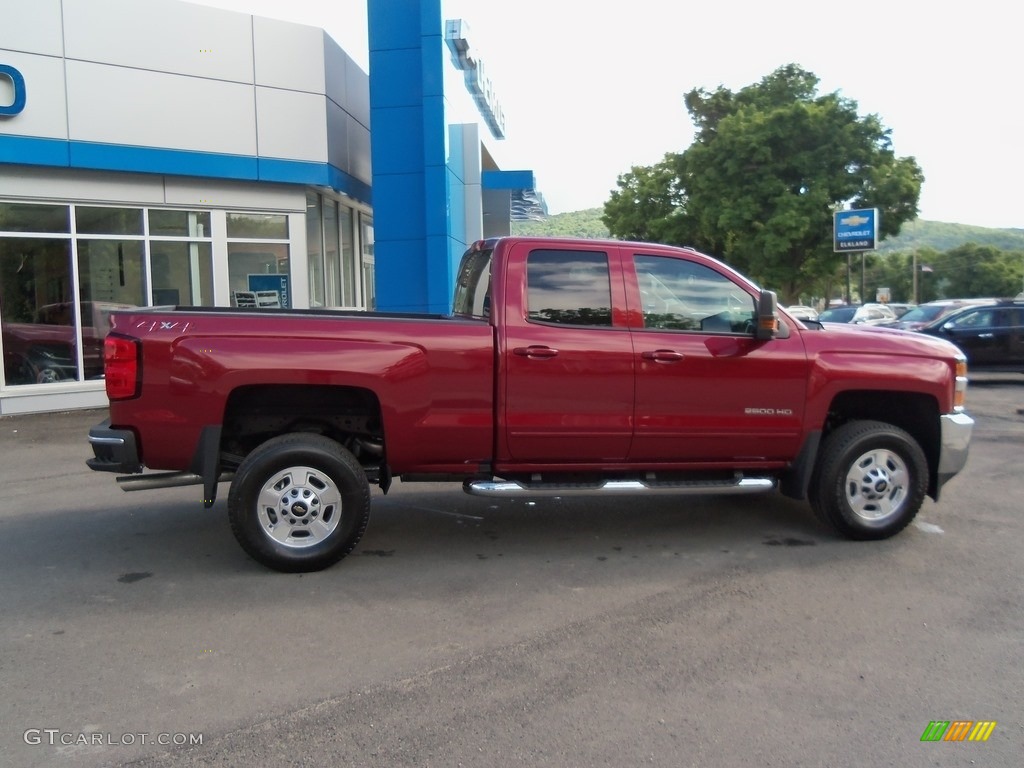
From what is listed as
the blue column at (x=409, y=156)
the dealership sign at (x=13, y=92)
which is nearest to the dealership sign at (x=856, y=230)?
the blue column at (x=409, y=156)

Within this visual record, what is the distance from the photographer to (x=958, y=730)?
12.1 feet

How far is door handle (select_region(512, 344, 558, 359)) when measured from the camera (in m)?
5.65

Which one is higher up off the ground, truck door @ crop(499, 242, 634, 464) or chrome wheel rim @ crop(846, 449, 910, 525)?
truck door @ crop(499, 242, 634, 464)

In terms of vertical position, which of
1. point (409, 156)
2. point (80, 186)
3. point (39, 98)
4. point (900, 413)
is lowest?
point (900, 413)

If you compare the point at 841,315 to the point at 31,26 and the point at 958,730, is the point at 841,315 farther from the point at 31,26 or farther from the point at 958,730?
the point at 958,730

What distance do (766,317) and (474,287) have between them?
2032mm

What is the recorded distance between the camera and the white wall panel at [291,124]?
1431 cm

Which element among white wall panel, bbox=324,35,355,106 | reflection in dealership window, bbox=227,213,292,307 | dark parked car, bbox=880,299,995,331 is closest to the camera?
reflection in dealership window, bbox=227,213,292,307

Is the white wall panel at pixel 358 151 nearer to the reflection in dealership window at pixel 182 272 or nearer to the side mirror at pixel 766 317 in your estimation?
the reflection in dealership window at pixel 182 272

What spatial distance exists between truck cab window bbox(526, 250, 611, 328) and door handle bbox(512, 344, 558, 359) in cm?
22

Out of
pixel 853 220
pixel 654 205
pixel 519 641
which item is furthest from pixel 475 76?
pixel 654 205

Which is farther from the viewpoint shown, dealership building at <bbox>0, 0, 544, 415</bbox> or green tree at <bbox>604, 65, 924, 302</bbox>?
green tree at <bbox>604, 65, 924, 302</bbox>

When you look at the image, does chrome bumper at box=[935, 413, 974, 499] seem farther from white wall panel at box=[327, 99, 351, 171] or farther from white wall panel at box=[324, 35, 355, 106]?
white wall panel at box=[324, 35, 355, 106]

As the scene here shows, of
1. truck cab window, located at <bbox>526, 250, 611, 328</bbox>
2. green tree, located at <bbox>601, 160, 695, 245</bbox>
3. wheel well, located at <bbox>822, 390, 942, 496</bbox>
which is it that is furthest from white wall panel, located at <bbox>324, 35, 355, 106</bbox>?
green tree, located at <bbox>601, 160, 695, 245</bbox>
